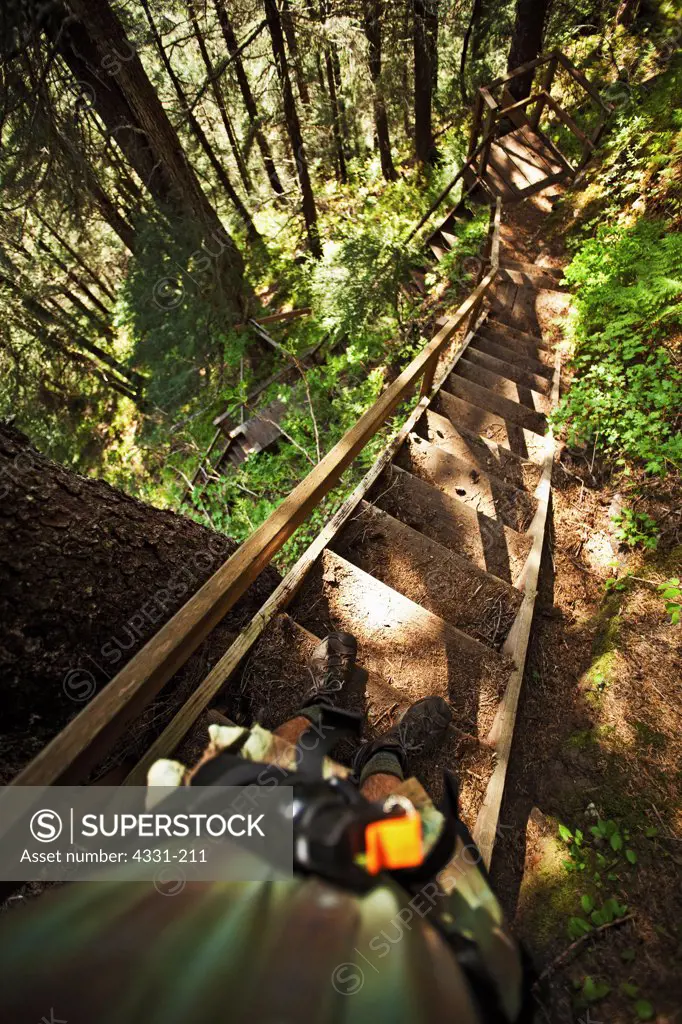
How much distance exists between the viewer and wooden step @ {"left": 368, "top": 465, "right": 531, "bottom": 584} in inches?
146

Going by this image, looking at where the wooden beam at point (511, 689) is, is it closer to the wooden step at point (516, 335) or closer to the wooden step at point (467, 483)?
the wooden step at point (467, 483)

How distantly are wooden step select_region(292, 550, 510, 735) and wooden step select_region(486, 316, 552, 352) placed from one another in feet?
16.9

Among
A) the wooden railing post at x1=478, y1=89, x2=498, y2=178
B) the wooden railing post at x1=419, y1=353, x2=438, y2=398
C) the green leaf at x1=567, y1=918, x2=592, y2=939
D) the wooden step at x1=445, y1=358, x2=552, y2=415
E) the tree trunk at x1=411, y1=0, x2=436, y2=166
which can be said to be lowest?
the green leaf at x1=567, y1=918, x2=592, y2=939

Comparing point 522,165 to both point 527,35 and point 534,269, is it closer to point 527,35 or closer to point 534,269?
point 527,35

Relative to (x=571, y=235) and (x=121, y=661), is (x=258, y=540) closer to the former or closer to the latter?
(x=121, y=661)

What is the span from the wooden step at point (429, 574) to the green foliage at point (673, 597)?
107 cm

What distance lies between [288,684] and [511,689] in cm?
137

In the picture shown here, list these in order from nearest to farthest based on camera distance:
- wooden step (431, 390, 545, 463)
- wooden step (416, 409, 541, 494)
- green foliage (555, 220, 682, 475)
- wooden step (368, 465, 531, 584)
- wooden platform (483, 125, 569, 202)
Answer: wooden step (368, 465, 531, 584) < green foliage (555, 220, 682, 475) < wooden step (416, 409, 541, 494) < wooden step (431, 390, 545, 463) < wooden platform (483, 125, 569, 202)

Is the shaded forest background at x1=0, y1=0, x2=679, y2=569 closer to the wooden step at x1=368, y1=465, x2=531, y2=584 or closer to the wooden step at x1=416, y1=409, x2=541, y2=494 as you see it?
the wooden step at x1=416, y1=409, x2=541, y2=494

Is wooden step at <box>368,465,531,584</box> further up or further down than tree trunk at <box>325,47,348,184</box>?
further down

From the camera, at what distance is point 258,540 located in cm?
219

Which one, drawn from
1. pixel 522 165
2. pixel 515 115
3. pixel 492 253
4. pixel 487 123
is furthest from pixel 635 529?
pixel 515 115

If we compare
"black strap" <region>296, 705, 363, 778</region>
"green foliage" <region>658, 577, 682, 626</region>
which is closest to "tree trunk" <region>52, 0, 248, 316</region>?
"black strap" <region>296, 705, 363, 778</region>

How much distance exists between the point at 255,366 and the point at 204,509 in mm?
4609
